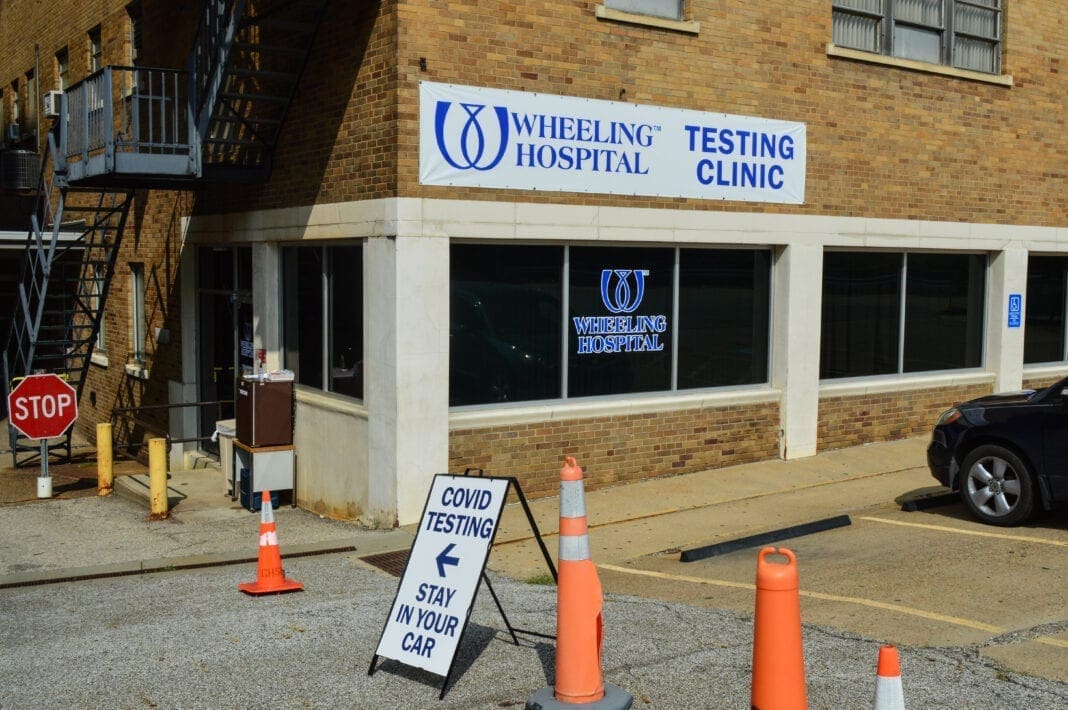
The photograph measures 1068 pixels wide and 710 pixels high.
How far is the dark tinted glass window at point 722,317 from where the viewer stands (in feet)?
43.0

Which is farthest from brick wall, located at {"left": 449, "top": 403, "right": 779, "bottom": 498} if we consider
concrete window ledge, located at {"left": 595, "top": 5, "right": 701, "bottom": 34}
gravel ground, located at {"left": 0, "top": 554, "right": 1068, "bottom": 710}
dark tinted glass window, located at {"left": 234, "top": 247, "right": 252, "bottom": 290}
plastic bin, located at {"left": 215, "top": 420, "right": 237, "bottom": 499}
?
dark tinted glass window, located at {"left": 234, "top": 247, "right": 252, "bottom": 290}

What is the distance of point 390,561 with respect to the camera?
9.83 meters

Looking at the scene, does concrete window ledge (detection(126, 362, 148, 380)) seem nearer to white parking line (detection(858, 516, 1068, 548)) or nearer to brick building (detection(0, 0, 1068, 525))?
brick building (detection(0, 0, 1068, 525))

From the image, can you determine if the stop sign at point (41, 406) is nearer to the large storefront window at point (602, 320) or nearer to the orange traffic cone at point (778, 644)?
the large storefront window at point (602, 320)

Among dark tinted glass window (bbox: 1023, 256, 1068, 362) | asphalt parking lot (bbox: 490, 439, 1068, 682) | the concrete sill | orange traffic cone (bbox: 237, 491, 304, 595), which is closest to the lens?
asphalt parking lot (bbox: 490, 439, 1068, 682)

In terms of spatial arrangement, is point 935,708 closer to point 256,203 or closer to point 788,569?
point 788,569

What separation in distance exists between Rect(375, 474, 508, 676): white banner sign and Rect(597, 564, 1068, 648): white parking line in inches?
101

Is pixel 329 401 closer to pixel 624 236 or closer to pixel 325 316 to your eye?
pixel 325 316

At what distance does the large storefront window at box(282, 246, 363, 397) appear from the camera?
39.1 feet

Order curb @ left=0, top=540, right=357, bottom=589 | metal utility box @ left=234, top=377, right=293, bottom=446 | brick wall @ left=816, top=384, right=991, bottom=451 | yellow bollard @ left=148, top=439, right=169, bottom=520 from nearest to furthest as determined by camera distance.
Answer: curb @ left=0, top=540, right=357, bottom=589, yellow bollard @ left=148, top=439, right=169, bottom=520, metal utility box @ left=234, top=377, right=293, bottom=446, brick wall @ left=816, top=384, right=991, bottom=451

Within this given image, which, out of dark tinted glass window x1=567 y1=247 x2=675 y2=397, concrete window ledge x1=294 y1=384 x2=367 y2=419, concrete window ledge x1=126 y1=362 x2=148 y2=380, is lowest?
concrete window ledge x1=126 y1=362 x2=148 y2=380

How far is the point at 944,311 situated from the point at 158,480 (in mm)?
10424

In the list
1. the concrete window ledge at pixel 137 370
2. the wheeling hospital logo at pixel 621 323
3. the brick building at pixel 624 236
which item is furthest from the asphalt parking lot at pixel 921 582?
the concrete window ledge at pixel 137 370

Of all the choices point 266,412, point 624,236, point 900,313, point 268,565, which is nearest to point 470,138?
point 624,236
